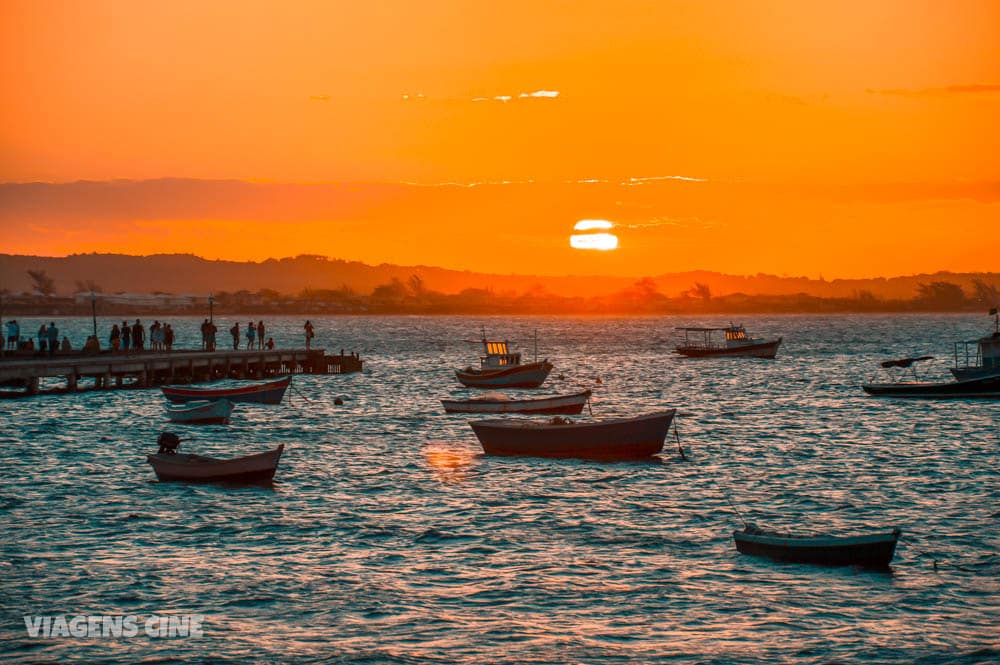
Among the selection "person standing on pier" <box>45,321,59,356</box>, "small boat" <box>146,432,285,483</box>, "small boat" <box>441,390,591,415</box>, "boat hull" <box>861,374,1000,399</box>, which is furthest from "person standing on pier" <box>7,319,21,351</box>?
"boat hull" <box>861,374,1000,399</box>

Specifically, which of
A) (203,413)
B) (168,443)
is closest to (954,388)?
(203,413)

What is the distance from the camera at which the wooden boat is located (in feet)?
143

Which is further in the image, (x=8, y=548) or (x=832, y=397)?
(x=832, y=397)

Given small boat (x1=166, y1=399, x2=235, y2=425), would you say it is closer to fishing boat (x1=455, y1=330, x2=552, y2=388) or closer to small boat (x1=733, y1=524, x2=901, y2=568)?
fishing boat (x1=455, y1=330, x2=552, y2=388)

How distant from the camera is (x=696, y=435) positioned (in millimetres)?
55031

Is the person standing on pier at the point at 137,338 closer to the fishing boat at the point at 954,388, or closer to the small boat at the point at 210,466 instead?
the small boat at the point at 210,466

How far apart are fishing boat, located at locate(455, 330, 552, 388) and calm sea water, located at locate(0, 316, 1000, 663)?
943 inches

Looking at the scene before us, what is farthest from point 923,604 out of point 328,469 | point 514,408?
point 514,408

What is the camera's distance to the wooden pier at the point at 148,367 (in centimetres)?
6681

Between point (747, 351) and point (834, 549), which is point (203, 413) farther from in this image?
point (747, 351)

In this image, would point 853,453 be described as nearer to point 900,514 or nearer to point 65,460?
point 900,514

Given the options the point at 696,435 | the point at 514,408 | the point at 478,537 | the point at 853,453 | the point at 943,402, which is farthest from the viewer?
the point at 943,402

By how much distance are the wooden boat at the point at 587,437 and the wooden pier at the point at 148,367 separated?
33576 mm

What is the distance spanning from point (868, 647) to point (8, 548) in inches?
802
